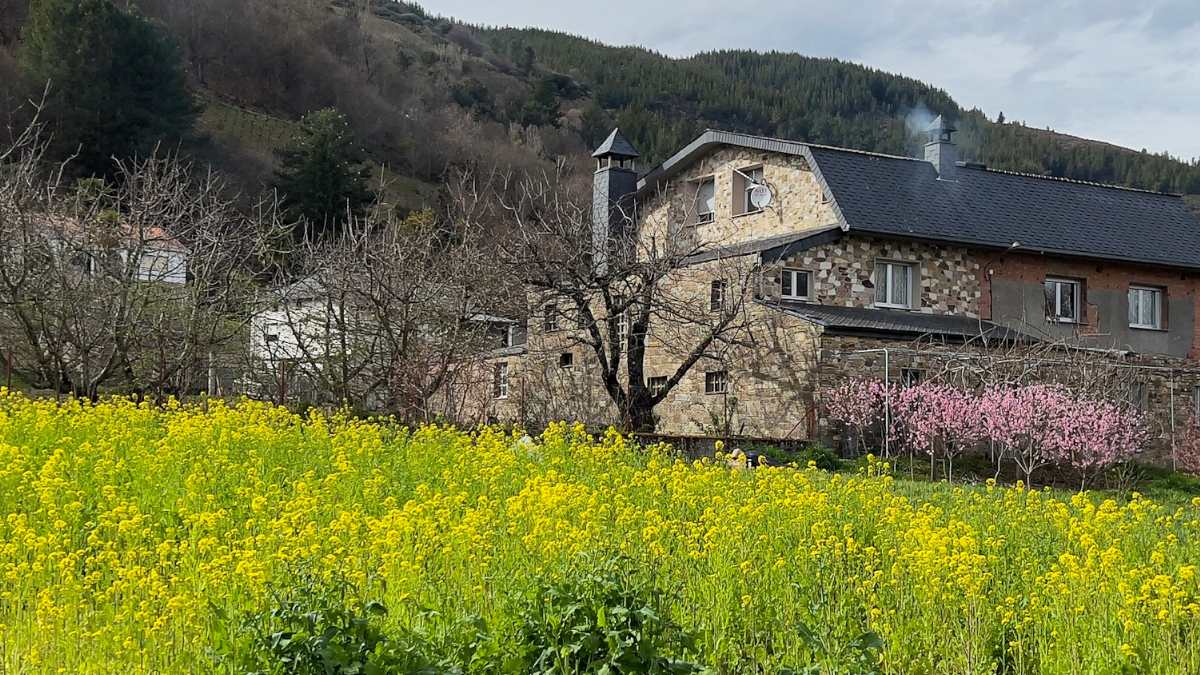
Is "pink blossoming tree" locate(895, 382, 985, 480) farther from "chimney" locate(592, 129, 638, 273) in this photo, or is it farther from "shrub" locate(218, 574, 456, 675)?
"shrub" locate(218, 574, 456, 675)

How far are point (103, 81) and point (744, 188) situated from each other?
26016 mm

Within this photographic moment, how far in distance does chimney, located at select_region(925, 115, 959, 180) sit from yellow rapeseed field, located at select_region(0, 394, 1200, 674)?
68.1 ft

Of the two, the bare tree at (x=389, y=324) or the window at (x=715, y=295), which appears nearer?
the bare tree at (x=389, y=324)

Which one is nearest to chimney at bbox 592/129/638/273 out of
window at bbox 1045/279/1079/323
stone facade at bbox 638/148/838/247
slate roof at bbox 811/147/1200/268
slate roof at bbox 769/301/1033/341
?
stone facade at bbox 638/148/838/247

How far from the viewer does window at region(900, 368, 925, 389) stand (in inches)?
957

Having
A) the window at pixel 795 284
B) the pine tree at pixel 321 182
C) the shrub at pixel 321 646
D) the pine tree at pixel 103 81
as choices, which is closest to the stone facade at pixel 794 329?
the window at pixel 795 284

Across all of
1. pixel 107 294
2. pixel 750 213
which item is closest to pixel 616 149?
pixel 750 213

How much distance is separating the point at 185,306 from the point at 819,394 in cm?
1141

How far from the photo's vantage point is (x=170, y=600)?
555cm

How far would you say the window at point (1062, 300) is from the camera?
29.3m

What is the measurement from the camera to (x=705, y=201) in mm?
31531

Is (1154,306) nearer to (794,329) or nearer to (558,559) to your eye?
(794,329)

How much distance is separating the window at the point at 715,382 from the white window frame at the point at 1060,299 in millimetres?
8296

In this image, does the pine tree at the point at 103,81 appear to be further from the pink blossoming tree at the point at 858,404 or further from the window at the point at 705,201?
the pink blossoming tree at the point at 858,404
